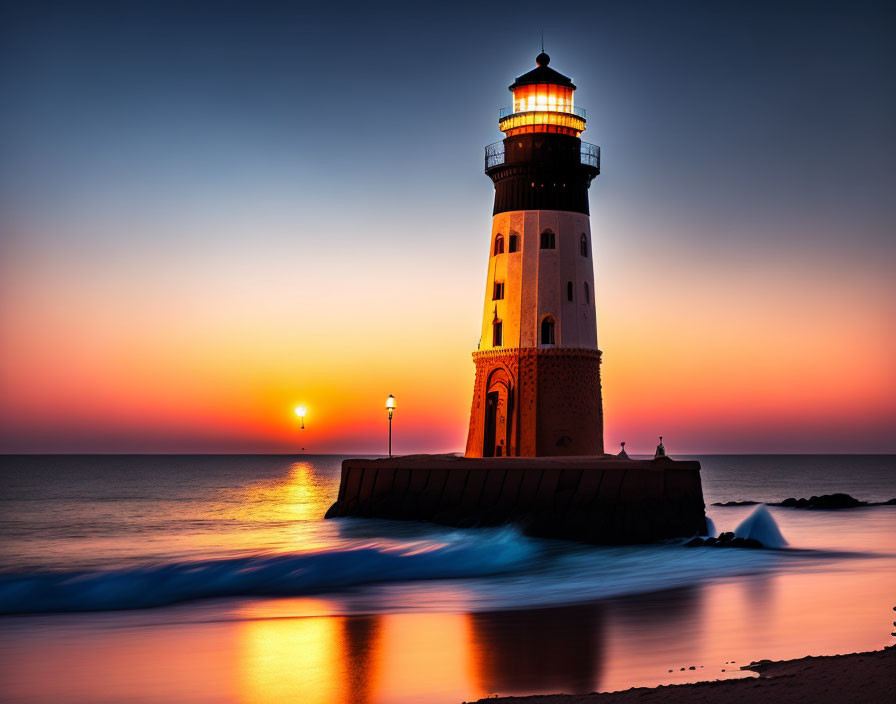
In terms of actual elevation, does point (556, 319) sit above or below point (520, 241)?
below

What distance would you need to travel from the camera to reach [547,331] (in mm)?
32125

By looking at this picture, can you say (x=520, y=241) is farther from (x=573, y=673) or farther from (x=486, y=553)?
(x=573, y=673)

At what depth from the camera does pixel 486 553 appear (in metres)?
25.3

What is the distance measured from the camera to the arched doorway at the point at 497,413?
31.8 m

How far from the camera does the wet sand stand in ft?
33.9

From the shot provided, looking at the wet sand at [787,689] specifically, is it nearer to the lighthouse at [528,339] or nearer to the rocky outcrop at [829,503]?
the lighthouse at [528,339]

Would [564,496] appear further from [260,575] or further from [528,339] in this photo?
[260,575]

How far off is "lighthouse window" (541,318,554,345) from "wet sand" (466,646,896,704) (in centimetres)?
2045

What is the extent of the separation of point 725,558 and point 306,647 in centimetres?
1278

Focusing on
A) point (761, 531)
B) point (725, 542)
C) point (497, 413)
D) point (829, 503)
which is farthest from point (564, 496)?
point (829, 503)

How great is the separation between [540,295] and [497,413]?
4052 mm

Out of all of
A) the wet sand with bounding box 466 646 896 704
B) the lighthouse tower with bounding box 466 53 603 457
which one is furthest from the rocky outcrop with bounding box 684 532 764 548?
the wet sand with bounding box 466 646 896 704

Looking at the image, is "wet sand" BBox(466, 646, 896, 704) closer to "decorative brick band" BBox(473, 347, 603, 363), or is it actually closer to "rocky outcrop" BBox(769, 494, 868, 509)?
"decorative brick band" BBox(473, 347, 603, 363)

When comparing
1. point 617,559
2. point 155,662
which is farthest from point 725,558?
point 155,662
